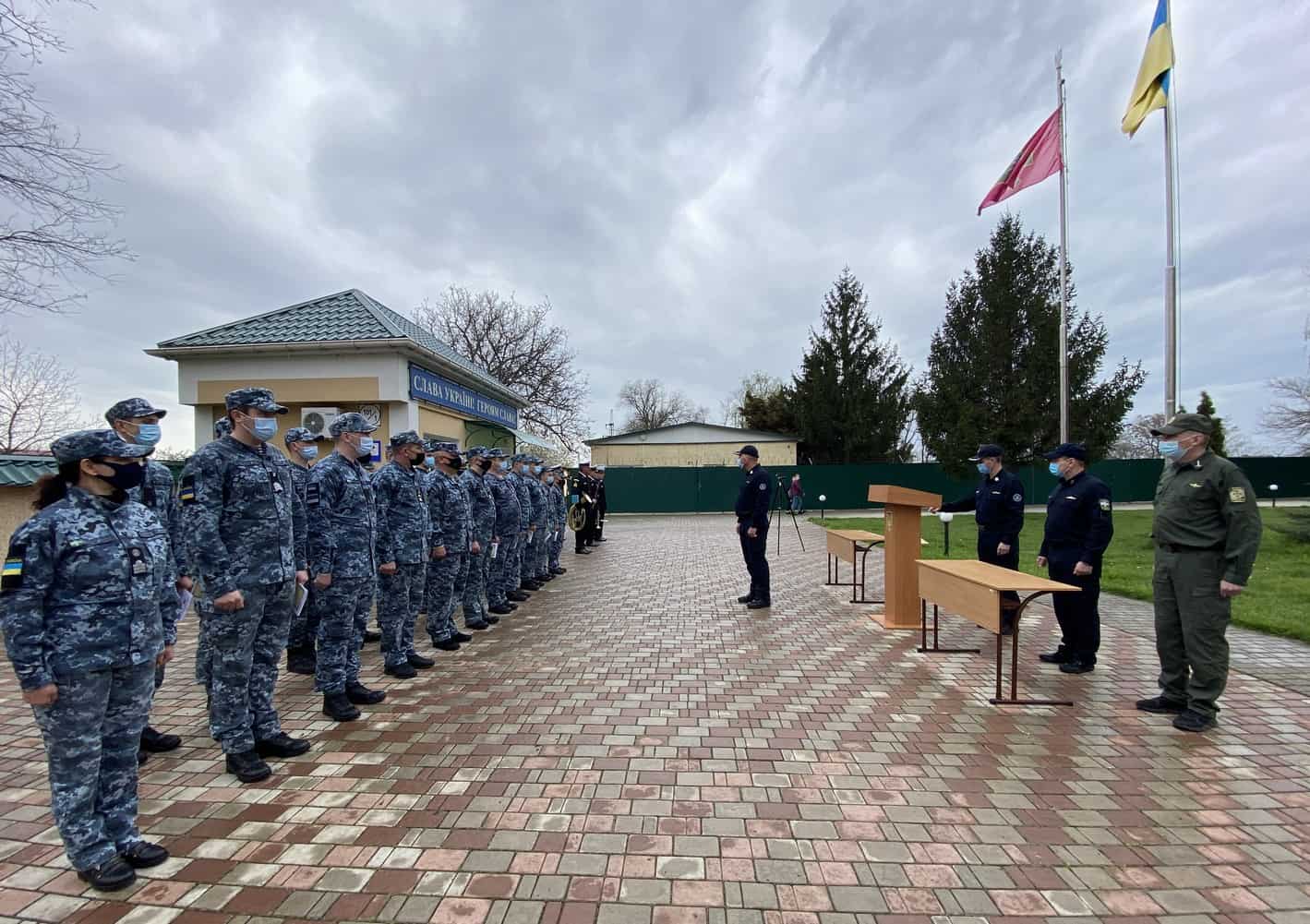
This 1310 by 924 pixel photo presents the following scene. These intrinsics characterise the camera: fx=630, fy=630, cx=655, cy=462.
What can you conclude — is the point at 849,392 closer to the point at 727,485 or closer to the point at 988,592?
the point at 727,485

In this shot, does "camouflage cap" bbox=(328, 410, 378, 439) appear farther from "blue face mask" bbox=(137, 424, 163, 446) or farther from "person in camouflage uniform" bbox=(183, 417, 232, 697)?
"blue face mask" bbox=(137, 424, 163, 446)

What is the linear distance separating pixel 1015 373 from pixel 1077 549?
1961 centimetres

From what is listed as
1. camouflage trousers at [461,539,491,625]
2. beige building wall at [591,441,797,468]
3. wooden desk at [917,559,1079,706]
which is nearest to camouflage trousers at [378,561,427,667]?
camouflage trousers at [461,539,491,625]

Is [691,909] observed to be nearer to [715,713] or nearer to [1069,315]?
[715,713]

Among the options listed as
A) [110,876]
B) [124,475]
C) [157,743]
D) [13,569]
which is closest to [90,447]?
[124,475]

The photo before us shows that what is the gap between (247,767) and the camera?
331 centimetres

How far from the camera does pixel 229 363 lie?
32.3ft

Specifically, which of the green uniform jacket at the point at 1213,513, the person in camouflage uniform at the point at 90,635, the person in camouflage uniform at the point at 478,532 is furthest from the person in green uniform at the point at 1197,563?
the person in camouflage uniform at the point at 478,532

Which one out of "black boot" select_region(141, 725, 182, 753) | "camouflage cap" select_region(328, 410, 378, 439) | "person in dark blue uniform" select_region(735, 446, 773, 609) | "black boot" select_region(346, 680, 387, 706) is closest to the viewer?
"black boot" select_region(141, 725, 182, 753)

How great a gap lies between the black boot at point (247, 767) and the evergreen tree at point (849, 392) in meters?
31.3

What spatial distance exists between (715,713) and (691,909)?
6.51 feet

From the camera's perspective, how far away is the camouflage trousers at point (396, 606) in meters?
4.96

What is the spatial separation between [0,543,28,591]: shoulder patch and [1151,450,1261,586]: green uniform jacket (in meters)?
5.79

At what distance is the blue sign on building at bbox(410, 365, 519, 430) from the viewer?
33.4ft
